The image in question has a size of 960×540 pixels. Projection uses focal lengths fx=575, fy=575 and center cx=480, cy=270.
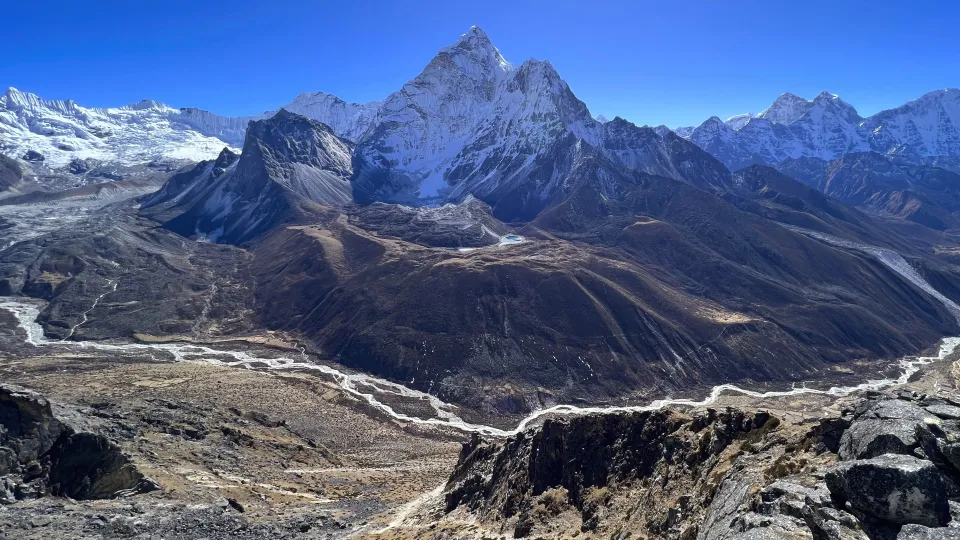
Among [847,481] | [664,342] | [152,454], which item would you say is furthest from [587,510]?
[664,342]

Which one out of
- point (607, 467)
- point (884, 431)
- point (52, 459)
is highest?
point (884, 431)

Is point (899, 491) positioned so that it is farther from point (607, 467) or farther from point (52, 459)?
point (52, 459)

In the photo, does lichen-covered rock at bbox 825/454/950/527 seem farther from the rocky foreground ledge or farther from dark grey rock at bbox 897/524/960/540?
dark grey rock at bbox 897/524/960/540

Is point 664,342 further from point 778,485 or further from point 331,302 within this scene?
point 778,485

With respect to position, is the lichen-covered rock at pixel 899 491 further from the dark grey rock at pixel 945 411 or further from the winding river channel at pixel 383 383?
the winding river channel at pixel 383 383

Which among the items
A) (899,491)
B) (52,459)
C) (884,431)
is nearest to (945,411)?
(884,431)

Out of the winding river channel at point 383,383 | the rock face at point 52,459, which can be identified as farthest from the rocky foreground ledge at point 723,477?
the winding river channel at point 383,383

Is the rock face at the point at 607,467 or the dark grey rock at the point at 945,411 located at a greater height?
the dark grey rock at the point at 945,411
